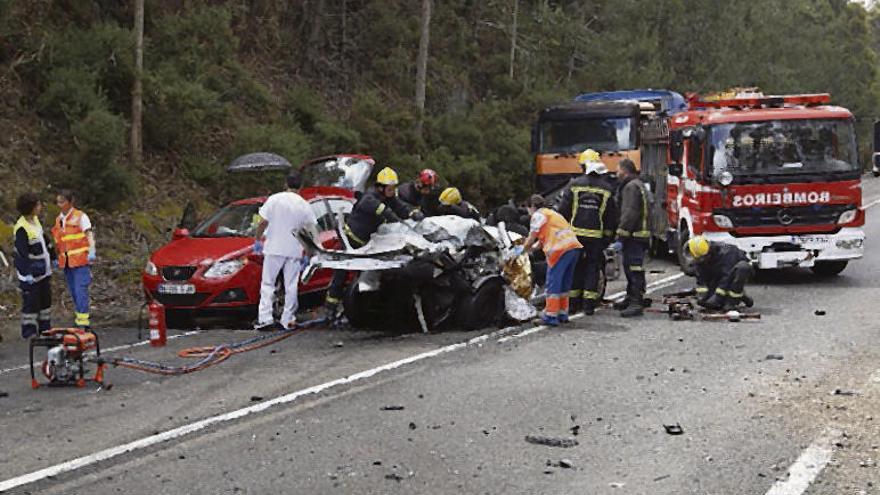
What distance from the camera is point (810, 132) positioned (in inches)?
A: 593

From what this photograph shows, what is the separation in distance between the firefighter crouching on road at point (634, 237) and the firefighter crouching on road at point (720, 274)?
62 cm

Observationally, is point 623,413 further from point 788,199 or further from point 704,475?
point 788,199

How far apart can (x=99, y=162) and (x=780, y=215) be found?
10.1 meters

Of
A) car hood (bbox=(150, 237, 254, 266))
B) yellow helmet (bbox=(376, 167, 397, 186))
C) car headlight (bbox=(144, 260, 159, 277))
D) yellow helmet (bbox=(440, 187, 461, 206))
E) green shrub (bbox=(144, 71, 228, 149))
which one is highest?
green shrub (bbox=(144, 71, 228, 149))

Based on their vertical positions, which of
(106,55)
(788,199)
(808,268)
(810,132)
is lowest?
(808,268)

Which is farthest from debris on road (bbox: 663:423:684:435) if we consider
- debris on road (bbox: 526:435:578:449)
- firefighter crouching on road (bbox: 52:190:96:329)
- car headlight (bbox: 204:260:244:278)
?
firefighter crouching on road (bbox: 52:190:96:329)

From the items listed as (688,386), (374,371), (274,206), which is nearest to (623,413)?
(688,386)

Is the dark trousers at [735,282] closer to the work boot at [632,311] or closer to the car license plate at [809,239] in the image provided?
the work boot at [632,311]

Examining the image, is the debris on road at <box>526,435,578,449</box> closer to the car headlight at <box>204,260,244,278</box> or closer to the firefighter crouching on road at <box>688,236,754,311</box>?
the firefighter crouching on road at <box>688,236,754,311</box>

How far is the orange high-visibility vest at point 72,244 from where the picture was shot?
38.0 feet

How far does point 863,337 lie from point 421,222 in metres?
4.78

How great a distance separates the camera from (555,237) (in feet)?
38.7

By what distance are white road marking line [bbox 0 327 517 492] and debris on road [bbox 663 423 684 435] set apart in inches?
111

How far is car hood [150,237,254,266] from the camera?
40.6ft
